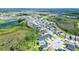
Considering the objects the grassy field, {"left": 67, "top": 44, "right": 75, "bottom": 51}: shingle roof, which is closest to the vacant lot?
the grassy field

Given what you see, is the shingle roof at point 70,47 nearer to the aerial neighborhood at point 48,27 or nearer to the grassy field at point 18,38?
the aerial neighborhood at point 48,27

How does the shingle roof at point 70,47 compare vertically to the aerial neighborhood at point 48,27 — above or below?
below

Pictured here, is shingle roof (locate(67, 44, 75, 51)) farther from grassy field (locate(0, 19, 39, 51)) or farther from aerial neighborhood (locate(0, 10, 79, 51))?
grassy field (locate(0, 19, 39, 51))

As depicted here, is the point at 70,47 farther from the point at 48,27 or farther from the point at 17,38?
the point at 17,38

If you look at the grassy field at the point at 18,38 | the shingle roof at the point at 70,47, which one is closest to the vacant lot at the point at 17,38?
the grassy field at the point at 18,38
